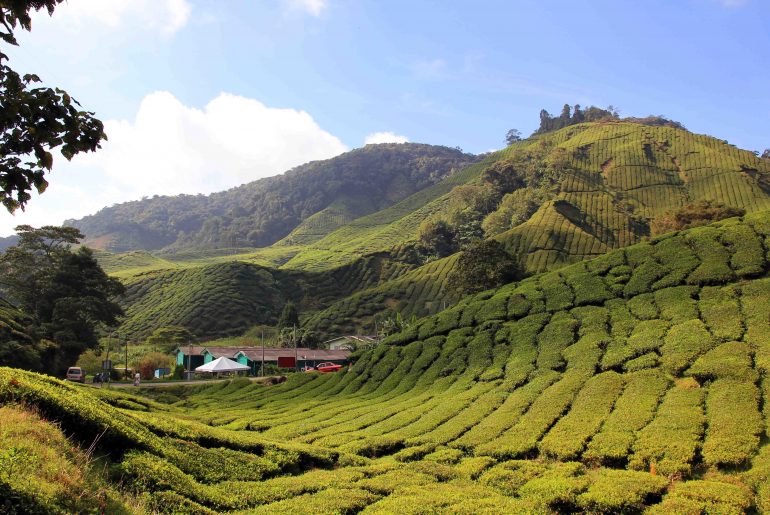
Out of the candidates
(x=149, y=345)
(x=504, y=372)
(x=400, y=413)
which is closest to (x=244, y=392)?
(x=400, y=413)

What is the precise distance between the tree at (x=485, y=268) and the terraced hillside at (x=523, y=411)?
5.55 metres

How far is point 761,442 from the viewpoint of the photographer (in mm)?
16203

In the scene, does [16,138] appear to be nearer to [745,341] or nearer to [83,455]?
[83,455]

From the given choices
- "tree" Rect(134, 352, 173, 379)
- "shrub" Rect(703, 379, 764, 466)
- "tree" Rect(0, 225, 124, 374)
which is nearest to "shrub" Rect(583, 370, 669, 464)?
"shrub" Rect(703, 379, 764, 466)

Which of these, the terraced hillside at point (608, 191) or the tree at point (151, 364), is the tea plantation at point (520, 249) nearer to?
the terraced hillside at point (608, 191)

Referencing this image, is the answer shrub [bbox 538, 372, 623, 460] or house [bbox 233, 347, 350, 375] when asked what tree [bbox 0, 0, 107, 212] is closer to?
shrub [bbox 538, 372, 623, 460]

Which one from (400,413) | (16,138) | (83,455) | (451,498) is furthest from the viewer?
(400,413)

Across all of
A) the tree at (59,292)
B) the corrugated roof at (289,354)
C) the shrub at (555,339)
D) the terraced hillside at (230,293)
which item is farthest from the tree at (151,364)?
the shrub at (555,339)

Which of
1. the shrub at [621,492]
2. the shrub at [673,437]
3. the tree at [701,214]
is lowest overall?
the shrub at [621,492]

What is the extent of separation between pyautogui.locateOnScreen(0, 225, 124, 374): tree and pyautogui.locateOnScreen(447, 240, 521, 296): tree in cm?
3751

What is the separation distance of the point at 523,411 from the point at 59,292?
1990 inches

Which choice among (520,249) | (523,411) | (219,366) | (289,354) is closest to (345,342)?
(289,354)

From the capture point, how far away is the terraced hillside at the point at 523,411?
40.0 feet

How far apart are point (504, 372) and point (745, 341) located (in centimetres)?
1141
